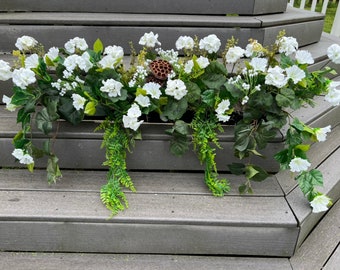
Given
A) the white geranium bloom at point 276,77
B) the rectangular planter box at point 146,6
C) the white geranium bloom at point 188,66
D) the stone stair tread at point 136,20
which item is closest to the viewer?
the white geranium bloom at point 276,77

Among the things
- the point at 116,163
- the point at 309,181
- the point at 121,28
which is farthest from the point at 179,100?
the point at 121,28

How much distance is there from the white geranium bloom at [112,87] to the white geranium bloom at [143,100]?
0.08 meters

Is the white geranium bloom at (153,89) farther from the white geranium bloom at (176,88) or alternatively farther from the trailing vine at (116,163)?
the trailing vine at (116,163)

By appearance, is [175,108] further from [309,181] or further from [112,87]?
[309,181]

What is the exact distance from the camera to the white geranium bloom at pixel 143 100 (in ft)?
4.28

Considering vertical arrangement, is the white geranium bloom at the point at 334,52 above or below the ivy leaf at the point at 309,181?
above

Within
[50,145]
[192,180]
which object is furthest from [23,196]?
[192,180]

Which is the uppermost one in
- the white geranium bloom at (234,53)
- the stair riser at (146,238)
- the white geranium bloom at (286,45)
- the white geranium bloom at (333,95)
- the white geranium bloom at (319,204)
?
the white geranium bloom at (286,45)

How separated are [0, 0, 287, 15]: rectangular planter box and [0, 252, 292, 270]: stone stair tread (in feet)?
4.53

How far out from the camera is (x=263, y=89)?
1.36m

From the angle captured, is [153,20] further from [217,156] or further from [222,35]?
[217,156]

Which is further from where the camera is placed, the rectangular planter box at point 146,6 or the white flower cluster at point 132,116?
the rectangular planter box at point 146,6

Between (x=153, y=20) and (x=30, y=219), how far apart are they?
119 centimetres

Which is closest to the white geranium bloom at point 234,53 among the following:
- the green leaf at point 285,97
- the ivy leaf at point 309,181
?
the green leaf at point 285,97
